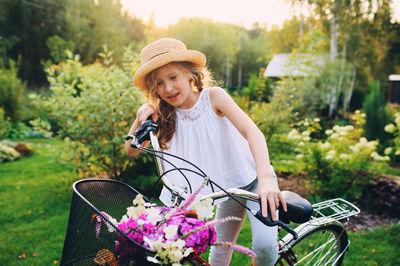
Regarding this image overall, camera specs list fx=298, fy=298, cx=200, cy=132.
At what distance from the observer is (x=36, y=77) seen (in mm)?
31141

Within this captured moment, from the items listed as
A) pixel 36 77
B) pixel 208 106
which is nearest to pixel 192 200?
pixel 208 106

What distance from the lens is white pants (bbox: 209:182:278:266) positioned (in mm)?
1624

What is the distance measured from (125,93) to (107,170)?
1271 mm

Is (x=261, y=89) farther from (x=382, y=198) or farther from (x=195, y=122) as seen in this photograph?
(x=195, y=122)

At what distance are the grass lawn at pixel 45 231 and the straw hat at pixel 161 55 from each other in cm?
209

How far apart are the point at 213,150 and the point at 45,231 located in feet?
9.46

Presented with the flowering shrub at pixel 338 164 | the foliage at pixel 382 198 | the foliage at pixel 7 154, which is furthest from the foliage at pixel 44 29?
the foliage at pixel 382 198

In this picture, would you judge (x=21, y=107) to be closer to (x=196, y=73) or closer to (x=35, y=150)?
(x=35, y=150)

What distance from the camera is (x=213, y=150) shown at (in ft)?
6.18

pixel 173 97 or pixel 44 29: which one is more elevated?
pixel 44 29

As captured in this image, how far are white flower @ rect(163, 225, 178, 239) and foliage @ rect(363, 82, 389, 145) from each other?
823cm

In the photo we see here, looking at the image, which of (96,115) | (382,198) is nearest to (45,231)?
(96,115)

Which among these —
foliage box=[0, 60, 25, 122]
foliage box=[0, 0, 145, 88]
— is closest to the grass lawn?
foliage box=[0, 60, 25, 122]

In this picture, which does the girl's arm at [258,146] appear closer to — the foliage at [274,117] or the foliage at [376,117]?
the foliage at [274,117]
